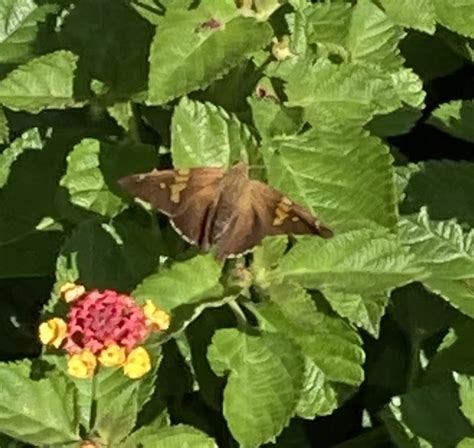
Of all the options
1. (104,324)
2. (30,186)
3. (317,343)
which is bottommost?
(30,186)

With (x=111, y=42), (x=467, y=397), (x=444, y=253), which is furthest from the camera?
(x=111, y=42)

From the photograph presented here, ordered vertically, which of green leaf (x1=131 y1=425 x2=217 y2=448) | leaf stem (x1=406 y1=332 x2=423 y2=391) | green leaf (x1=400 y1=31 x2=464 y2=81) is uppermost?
green leaf (x1=131 y1=425 x2=217 y2=448)

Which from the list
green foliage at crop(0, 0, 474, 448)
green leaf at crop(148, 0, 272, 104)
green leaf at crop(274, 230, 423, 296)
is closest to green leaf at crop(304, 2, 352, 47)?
green foliage at crop(0, 0, 474, 448)

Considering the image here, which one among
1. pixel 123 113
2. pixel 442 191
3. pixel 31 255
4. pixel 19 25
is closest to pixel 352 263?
pixel 442 191

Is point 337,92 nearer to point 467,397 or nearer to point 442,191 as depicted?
point 442,191

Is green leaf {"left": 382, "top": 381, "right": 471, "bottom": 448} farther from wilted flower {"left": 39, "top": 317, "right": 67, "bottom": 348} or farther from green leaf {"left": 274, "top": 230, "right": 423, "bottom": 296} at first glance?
wilted flower {"left": 39, "top": 317, "right": 67, "bottom": 348}

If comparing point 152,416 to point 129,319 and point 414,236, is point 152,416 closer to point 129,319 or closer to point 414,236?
point 129,319

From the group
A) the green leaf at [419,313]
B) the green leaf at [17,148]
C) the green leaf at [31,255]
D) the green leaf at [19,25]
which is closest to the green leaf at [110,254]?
the green leaf at [31,255]
